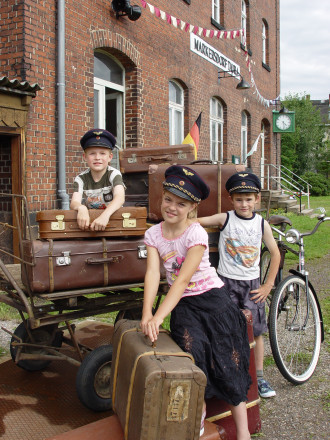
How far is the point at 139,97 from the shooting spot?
9.66 m

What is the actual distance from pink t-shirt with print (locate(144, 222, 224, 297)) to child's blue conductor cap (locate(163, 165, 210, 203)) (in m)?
0.19

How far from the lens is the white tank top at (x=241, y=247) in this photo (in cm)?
354

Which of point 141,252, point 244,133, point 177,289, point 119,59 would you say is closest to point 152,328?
point 177,289

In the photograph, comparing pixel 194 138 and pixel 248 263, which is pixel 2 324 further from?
pixel 194 138

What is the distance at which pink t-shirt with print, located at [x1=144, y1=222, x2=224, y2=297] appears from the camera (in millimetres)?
2693

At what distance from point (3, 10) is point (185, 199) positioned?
5.83 metres

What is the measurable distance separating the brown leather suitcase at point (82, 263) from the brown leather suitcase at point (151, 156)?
→ 1829mm

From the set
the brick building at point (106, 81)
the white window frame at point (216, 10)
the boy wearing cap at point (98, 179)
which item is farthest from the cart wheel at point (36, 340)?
the white window frame at point (216, 10)

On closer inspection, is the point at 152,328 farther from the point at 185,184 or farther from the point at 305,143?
the point at 305,143

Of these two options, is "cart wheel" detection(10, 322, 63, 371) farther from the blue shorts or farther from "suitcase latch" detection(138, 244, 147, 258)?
the blue shorts

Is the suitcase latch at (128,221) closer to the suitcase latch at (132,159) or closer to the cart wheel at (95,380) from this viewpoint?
the cart wheel at (95,380)

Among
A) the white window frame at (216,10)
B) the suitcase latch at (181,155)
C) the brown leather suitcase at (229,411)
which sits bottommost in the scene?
the brown leather suitcase at (229,411)

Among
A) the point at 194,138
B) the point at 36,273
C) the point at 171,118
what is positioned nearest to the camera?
the point at 36,273

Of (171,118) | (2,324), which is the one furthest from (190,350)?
(171,118)
